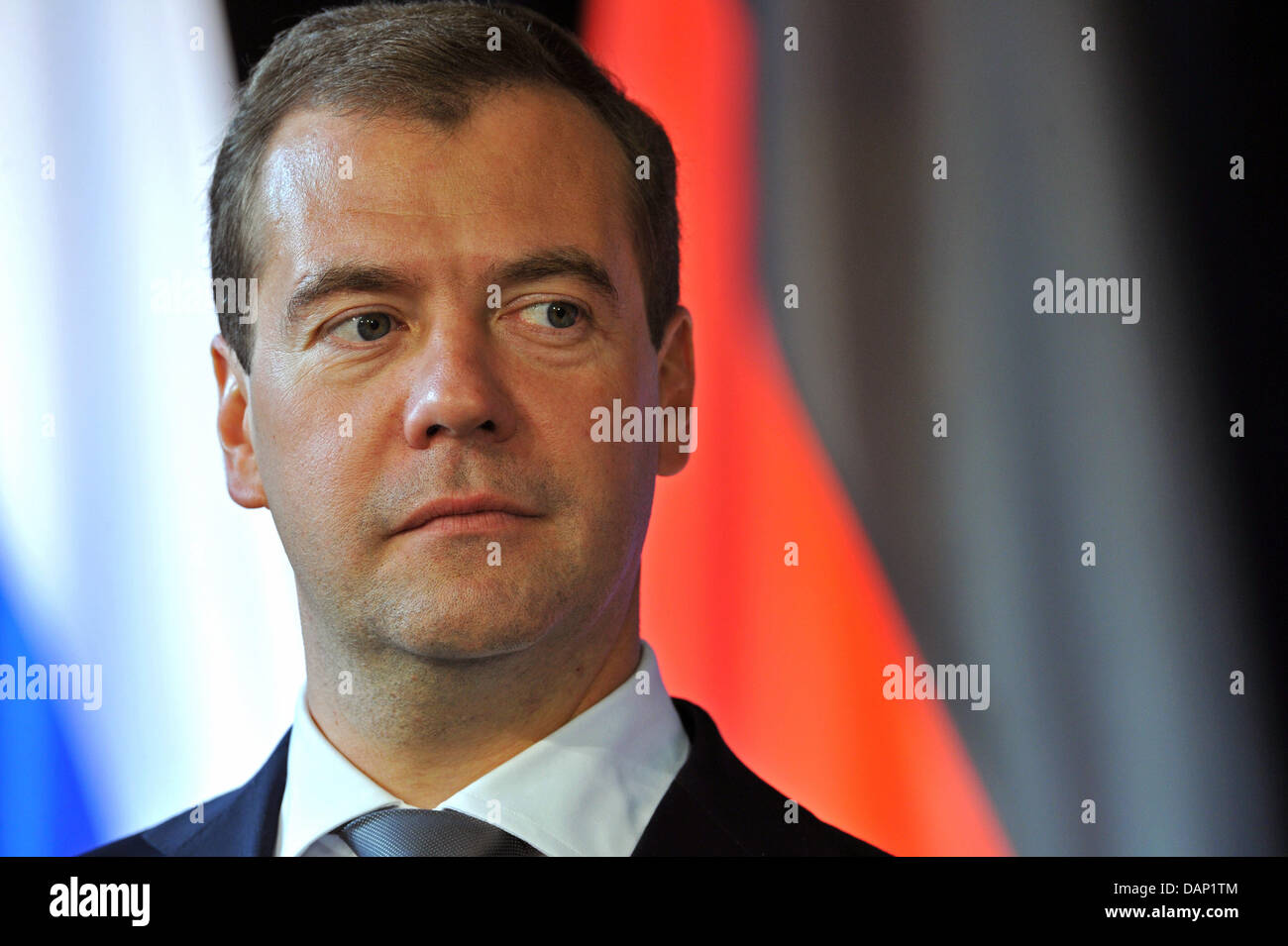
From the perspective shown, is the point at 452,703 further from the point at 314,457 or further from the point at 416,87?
the point at 416,87

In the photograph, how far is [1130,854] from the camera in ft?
8.43

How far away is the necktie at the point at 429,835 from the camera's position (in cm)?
218

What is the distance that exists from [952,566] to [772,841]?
0.70 metres

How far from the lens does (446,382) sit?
2.10m

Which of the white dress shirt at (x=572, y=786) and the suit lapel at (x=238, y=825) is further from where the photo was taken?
the suit lapel at (x=238, y=825)

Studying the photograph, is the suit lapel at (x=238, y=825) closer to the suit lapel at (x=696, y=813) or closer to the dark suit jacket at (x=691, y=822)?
the dark suit jacket at (x=691, y=822)

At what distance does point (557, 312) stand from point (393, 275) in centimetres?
30

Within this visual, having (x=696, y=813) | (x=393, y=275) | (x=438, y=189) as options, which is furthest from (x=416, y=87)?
(x=696, y=813)

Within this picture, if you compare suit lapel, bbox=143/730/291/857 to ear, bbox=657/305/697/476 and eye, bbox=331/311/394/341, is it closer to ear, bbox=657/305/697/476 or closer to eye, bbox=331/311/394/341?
eye, bbox=331/311/394/341

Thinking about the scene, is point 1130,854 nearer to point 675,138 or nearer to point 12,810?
point 675,138

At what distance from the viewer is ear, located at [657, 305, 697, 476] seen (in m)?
2.41

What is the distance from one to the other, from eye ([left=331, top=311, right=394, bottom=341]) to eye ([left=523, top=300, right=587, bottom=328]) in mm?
252

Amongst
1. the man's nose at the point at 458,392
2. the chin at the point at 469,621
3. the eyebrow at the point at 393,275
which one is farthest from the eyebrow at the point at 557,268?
the chin at the point at 469,621
